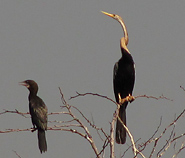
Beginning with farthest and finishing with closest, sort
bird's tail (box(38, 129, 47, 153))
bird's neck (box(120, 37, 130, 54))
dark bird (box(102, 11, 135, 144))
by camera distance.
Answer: bird's neck (box(120, 37, 130, 54))
dark bird (box(102, 11, 135, 144))
bird's tail (box(38, 129, 47, 153))

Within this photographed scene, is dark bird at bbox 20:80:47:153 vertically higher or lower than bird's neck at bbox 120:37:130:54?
lower

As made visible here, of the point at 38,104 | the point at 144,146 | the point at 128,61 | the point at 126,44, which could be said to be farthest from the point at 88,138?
the point at 126,44

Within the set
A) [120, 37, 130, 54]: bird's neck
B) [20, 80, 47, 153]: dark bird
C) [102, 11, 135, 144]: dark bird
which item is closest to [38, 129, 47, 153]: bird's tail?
[20, 80, 47, 153]: dark bird

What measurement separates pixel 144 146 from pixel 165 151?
249mm

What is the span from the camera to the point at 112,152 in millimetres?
4469

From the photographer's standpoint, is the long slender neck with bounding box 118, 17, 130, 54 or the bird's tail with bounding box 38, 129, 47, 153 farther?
the long slender neck with bounding box 118, 17, 130, 54

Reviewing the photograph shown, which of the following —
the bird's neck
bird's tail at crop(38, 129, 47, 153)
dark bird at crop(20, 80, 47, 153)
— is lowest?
bird's tail at crop(38, 129, 47, 153)

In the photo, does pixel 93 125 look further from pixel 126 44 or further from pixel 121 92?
pixel 126 44

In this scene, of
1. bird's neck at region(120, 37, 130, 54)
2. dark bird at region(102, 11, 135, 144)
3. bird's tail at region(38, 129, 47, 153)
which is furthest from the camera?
bird's neck at region(120, 37, 130, 54)

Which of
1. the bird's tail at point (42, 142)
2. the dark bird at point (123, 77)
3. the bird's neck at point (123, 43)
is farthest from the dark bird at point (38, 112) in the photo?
the bird's neck at point (123, 43)

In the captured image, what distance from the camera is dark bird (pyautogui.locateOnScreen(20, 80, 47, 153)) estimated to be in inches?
248

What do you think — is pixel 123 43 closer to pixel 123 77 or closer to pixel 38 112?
pixel 123 77

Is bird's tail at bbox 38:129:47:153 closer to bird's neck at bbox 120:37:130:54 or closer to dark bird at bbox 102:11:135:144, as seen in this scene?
dark bird at bbox 102:11:135:144

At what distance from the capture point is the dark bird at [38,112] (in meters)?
6.31
